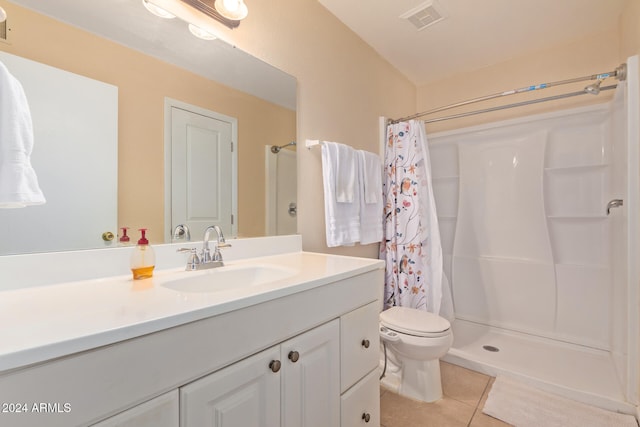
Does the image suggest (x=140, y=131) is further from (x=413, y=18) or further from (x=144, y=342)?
(x=413, y=18)

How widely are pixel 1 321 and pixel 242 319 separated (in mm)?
445

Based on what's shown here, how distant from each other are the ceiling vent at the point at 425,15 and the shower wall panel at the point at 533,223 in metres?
0.97

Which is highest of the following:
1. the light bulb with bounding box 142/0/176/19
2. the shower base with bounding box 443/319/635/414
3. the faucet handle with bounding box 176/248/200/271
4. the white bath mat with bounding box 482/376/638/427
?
the light bulb with bounding box 142/0/176/19

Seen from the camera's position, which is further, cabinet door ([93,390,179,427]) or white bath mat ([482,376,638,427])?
white bath mat ([482,376,638,427])

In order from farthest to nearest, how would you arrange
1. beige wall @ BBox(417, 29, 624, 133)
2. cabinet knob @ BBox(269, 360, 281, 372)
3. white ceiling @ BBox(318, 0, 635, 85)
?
beige wall @ BBox(417, 29, 624, 133) < white ceiling @ BBox(318, 0, 635, 85) < cabinet knob @ BBox(269, 360, 281, 372)

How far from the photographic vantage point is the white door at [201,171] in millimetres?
1092

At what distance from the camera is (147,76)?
1.03 meters

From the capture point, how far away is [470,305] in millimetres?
2445

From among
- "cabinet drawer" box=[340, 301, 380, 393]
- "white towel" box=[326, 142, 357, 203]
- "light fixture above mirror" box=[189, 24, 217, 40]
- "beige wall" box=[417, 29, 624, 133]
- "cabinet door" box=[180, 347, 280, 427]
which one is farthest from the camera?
"beige wall" box=[417, 29, 624, 133]

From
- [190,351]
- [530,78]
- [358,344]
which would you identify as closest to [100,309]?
[190,351]

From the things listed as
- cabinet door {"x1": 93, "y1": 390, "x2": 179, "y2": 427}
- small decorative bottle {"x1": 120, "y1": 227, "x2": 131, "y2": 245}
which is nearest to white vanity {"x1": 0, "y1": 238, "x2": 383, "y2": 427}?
cabinet door {"x1": 93, "y1": 390, "x2": 179, "y2": 427}

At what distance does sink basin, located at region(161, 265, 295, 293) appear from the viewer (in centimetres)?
94

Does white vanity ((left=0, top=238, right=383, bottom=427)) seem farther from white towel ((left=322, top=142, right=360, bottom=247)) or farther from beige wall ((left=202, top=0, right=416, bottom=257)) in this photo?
beige wall ((left=202, top=0, right=416, bottom=257))

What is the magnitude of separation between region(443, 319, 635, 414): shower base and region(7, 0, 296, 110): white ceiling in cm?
194
